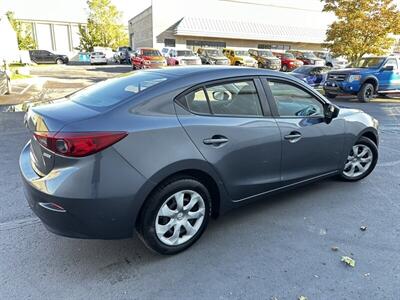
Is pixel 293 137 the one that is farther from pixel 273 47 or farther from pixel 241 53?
pixel 273 47

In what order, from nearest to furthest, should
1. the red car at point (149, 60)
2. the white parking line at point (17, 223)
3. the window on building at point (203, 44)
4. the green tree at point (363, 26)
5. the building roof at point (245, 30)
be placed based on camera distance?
the white parking line at point (17, 223), the green tree at point (363, 26), the red car at point (149, 60), the building roof at point (245, 30), the window on building at point (203, 44)

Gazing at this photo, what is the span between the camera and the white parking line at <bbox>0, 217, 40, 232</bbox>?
3204 mm

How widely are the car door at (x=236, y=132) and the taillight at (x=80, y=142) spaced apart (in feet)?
2.10

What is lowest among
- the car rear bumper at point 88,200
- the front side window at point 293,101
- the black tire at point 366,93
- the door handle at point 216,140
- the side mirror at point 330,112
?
the black tire at point 366,93

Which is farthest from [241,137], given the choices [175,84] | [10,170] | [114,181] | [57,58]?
[57,58]

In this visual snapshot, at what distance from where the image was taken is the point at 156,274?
2590 millimetres

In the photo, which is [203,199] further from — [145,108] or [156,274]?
[145,108]

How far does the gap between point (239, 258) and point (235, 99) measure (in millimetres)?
1479

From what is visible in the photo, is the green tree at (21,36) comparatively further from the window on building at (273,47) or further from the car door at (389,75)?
the car door at (389,75)

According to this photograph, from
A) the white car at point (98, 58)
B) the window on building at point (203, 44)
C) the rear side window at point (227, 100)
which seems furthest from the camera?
the window on building at point (203, 44)

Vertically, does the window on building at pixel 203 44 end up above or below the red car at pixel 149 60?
above

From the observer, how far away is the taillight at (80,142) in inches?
89.2

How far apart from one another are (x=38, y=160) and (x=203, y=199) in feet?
4.67

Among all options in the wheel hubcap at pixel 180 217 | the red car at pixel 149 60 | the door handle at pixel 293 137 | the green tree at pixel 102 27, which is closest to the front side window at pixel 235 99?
the door handle at pixel 293 137
